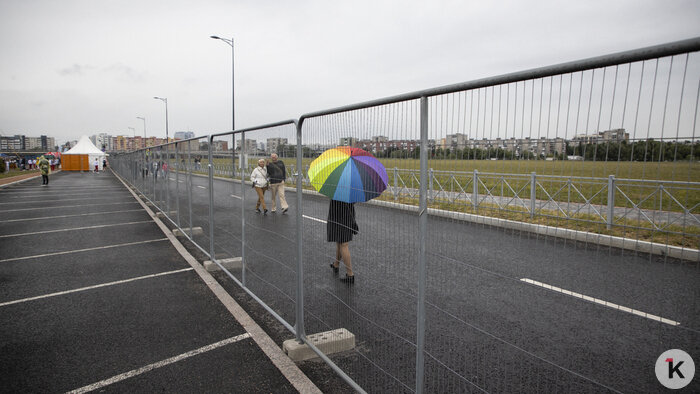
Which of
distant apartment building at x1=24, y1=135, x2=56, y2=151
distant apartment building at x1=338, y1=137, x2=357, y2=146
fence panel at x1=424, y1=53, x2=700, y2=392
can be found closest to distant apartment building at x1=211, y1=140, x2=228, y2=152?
distant apartment building at x1=338, y1=137, x2=357, y2=146

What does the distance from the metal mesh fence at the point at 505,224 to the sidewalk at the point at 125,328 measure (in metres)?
0.47

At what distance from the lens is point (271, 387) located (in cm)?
303

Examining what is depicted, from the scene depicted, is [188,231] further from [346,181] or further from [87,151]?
[87,151]

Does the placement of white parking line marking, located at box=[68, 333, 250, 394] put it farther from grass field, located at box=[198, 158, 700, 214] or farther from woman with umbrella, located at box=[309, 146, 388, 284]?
grass field, located at box=[198, 158, 700, 214]

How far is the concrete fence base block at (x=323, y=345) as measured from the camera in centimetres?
344

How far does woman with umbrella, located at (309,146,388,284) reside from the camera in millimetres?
2723

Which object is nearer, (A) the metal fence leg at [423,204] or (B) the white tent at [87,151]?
(A) the metal fence leg at [423,204]

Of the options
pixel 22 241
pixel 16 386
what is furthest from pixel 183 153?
pixel 16 386

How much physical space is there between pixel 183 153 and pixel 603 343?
7284 millimetres

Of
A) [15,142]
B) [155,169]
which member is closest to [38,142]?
[15,142]

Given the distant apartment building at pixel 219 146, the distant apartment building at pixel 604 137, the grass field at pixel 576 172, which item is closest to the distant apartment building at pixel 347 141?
the grass field at pixel 576 172

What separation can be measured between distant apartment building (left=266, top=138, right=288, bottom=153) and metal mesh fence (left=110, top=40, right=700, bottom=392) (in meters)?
0.04

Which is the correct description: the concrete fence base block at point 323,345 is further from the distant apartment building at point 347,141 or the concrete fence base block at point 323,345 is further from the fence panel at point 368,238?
the distant apartment building at point 347,141

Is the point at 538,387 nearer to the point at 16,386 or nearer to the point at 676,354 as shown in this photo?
the point at 676,354
